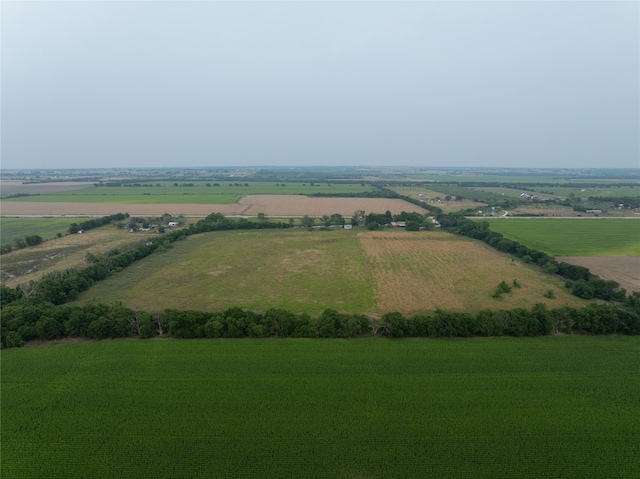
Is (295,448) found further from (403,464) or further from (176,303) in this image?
(176,303)

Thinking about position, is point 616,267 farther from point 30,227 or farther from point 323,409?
point 30,227

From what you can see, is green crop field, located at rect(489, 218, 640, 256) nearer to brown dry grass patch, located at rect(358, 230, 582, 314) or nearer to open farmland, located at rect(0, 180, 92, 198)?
brown dry grass patch, located at rect(358, 230, 582, 314)

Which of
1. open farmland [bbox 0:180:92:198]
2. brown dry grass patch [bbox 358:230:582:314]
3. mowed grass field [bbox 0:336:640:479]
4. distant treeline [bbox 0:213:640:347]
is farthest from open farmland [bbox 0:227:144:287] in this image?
open farmland [bbox 0:180:92:198]

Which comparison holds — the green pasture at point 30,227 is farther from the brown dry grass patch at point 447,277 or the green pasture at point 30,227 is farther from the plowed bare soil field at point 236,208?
the brown dry grass patch at point 447,277

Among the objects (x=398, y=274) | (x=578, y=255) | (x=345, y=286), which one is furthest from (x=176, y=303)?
(x=578, y=255)

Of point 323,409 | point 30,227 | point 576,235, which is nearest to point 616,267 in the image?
point 576,235

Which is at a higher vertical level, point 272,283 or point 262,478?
point 272,283

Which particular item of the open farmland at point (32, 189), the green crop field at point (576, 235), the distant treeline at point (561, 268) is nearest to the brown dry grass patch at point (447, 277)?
the distant treeline at point (561, 268)

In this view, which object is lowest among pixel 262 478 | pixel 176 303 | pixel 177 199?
pixel 262 478
